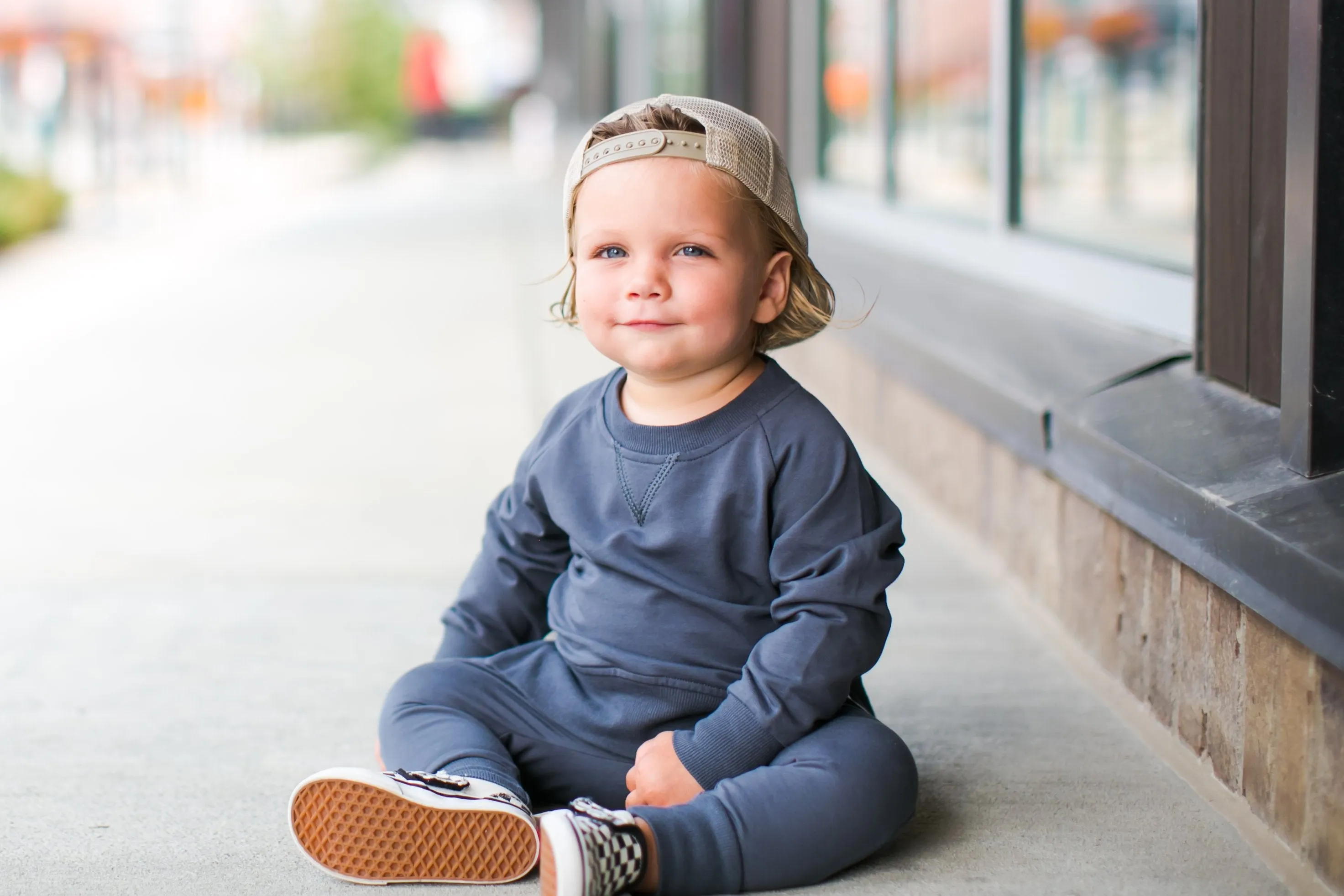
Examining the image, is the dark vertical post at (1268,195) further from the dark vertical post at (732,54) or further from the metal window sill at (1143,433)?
the dark vertical post at (732,54)

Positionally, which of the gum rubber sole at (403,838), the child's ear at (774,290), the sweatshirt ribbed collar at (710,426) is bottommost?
the gum rubber sole at (403,838)

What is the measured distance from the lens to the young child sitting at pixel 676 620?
70.4 inches

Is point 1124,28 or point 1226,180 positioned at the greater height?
point 1124,28

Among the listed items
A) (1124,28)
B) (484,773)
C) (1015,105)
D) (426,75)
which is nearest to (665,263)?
(484,773)

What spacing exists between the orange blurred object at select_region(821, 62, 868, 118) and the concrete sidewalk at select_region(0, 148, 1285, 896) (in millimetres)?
1577

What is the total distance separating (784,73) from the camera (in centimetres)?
688

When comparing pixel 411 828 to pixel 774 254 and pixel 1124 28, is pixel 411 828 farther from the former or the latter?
pixel 1124 28

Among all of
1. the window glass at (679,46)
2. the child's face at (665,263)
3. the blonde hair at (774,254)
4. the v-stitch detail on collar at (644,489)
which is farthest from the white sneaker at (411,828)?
the window glass at (679,46)

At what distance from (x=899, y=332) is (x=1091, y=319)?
1.88 feet

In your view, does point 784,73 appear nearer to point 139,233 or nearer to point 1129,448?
point 1129,448

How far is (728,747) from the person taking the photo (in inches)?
73.2

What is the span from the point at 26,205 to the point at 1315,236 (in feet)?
38.3

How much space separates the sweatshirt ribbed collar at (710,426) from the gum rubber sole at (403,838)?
0.50 meters

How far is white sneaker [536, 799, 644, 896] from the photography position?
1.66 meters
